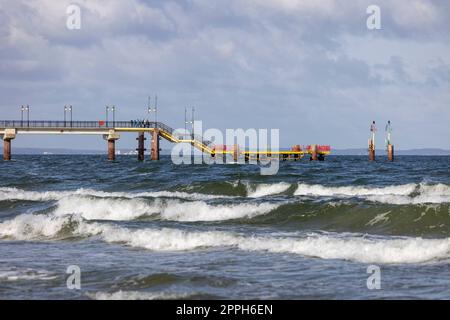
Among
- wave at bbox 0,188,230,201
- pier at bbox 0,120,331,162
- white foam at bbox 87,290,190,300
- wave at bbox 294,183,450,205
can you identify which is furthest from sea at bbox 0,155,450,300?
pier at bbox 0,120,331,162

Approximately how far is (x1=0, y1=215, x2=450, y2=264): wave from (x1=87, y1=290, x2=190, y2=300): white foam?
17.3ft

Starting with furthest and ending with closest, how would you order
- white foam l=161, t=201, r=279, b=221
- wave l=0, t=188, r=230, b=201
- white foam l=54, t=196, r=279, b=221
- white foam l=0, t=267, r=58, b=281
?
wave l=0, t=188, r=230, b=201 < white foam l=54, t=196, r=279, b=221 < white foam l=161, t=201, r=279, b=221 < white foam l=0, t=267, r=58, b=281

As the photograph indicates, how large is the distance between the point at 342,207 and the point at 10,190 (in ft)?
72.2

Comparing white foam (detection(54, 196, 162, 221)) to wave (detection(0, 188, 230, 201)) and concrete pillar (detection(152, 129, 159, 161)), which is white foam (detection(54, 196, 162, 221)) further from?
concrete pillar (detection(152, 129, 159, 161))

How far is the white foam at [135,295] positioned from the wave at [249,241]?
208 inches

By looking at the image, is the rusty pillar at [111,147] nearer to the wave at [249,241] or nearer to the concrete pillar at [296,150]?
the concrete pillar at [296,150]

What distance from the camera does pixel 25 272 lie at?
15867mm

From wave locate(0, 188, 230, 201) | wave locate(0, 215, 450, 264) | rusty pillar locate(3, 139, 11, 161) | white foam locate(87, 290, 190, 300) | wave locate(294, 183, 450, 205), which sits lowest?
white foam locate(87, 290, 190, 300)

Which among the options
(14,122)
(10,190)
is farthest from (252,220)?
(14,122)

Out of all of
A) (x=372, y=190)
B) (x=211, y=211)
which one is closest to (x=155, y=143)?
(x=372, y=190)

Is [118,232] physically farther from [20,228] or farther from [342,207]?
[342,207]

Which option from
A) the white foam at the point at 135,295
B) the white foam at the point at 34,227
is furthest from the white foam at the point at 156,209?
the white foam at the point at 135,295

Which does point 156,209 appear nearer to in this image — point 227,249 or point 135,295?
point 227,249

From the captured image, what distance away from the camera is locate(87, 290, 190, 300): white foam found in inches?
517
